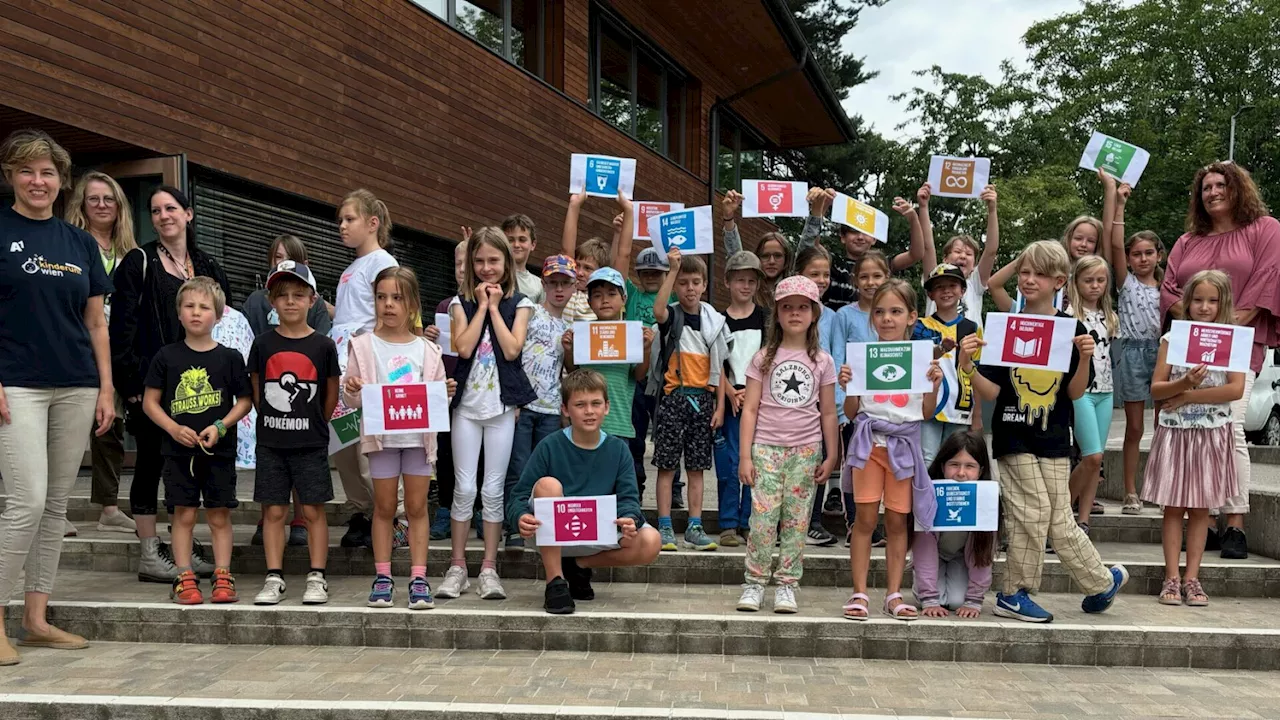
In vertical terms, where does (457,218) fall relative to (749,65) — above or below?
below

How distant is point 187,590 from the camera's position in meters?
5.07

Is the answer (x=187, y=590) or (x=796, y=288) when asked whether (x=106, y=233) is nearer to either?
(x=187, y=590)

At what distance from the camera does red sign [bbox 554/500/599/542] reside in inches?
195

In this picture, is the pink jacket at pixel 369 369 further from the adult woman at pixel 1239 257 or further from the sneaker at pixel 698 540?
the adult woman at pixel 1239 257

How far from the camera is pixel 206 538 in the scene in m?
6.36

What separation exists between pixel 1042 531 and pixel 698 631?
190cm

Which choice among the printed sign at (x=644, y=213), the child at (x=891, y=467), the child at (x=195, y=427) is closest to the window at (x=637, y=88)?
the printed sign at (x=644, y=213)

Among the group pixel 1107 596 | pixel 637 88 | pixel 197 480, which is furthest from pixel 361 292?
pixel 637 88

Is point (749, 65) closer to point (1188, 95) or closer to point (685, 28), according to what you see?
point (685, 28)

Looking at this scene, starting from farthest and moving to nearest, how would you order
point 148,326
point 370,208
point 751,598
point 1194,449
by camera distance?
1. point 370,208
2. point 148,326
3. point 1194,449
4. point 751,598

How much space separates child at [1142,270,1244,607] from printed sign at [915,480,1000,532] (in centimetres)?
125

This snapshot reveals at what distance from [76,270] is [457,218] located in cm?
732

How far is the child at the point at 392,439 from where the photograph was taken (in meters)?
5.12

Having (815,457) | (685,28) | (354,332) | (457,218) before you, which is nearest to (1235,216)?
(815,457)
